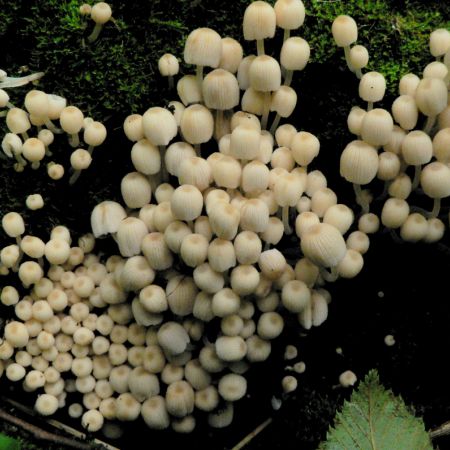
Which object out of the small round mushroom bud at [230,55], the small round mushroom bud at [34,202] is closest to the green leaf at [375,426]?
the small round mushroom bud at [230,55]

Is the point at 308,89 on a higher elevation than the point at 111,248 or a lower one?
higher

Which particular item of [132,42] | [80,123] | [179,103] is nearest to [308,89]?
[179,103]

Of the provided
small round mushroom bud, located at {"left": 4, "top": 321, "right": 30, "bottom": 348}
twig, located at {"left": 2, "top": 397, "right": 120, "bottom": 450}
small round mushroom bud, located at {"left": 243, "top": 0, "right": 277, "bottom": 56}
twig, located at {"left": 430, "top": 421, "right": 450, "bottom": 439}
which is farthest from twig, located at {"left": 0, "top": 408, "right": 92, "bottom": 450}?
small round mushroom bud, located at {"left": 243, "top": 0, "right": 277, "bottom": 56}

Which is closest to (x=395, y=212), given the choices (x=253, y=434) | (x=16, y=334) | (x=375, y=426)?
(x=375, y=426)

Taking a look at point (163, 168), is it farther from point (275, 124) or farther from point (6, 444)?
point (6, 444)

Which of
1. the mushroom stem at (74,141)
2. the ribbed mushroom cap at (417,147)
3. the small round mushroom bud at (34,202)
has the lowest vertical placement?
the small round mushroom bud at (34,202)

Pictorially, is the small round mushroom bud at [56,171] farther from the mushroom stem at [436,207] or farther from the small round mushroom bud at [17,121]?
the mushroom stem at [436,207]

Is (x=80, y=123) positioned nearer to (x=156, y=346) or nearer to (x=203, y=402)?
(x=156, y=346)
